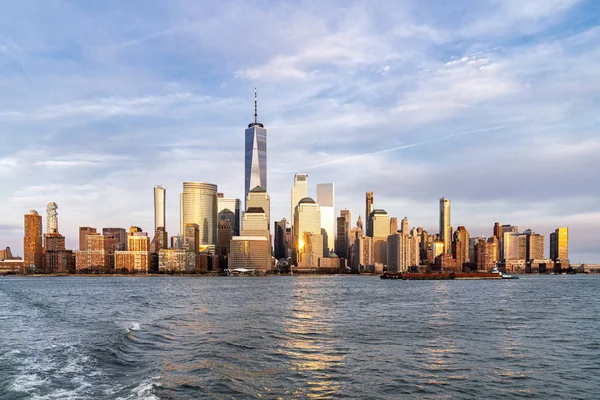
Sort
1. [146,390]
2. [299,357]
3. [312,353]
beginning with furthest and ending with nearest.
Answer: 1. [312,353]
2. [299,357]
3. [146,390]

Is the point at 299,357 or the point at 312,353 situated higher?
the point at 299,357

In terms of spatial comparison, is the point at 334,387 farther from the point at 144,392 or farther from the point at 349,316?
the point at 349,316

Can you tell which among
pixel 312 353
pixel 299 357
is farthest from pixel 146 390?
pixel 312 353

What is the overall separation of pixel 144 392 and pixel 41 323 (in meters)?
41.4

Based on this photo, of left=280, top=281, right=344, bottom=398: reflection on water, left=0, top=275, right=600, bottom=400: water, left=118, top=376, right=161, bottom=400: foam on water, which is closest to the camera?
left=118, top=376, right=161, bottom=400: foam on water

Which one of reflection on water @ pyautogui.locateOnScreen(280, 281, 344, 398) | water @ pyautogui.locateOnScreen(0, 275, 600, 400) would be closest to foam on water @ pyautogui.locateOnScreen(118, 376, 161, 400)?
water @ pyautogui.locateOnScreen(0, 275, 600, 400)

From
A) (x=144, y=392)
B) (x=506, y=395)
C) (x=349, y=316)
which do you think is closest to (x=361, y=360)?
(x=506, y=395)

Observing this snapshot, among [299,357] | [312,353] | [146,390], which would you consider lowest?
[312,353]

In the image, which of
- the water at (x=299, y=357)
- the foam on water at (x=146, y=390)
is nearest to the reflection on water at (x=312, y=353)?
the water at (x=299, y=357)

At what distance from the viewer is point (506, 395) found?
97.5 ft

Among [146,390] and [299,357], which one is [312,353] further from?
[146,390]

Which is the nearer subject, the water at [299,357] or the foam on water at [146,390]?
the foam on water at [146,390]

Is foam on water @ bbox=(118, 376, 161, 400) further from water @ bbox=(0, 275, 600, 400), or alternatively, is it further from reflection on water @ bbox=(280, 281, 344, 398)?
reflection on water @ bbox=(280, 281, 344, 398)

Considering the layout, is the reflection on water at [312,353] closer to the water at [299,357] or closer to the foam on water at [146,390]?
the water at [299,357]
